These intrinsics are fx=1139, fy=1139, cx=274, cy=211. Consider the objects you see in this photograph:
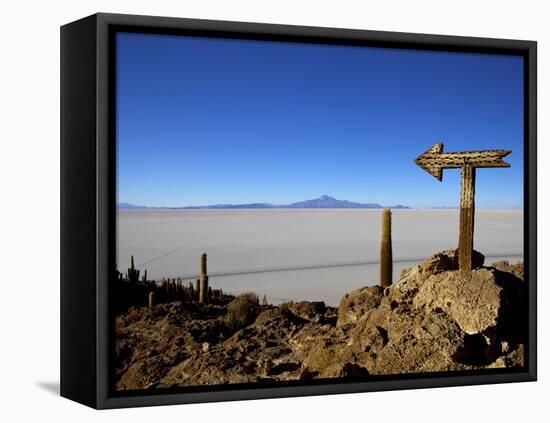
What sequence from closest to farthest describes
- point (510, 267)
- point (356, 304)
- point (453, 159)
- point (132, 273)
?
point (132, 273)
point (356, 304)
point (453, 159)
point (510, 267)

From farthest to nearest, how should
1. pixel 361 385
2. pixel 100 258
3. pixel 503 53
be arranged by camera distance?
pixel 503 53
pixel 361 385
pixel 100 258

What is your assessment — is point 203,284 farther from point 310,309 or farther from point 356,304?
point 356,304

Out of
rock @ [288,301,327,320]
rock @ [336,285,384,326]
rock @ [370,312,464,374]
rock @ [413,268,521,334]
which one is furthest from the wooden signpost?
rock @ [288,301,327,320]

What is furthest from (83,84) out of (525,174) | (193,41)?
(525,174)

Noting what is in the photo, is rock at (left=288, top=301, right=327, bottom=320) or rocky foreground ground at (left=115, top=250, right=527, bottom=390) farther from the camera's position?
rock at (left=288, top=301, right=327, bottom=320)

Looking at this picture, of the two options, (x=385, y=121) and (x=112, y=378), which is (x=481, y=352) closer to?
(x=385, y=121)

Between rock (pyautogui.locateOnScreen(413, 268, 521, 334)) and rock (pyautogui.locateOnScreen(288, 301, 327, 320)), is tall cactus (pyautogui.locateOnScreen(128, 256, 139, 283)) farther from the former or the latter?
rock (pyautogui.locateOnScreen(413, 268, 521, 334))

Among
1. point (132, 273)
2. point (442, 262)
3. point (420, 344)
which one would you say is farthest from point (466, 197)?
point (132, 273)
